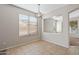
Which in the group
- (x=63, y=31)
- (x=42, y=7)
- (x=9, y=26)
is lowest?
(x=63, y=31)

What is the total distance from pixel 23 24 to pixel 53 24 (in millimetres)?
683

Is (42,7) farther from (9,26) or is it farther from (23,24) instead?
(9,26)

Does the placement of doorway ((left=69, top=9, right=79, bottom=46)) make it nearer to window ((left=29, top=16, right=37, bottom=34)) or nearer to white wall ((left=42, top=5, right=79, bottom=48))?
white wall ((left=42, top=5, right=79, bottom=48))

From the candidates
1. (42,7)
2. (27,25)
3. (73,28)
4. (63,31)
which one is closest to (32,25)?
(27,25)

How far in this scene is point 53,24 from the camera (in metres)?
2.26

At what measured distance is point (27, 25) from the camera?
2283 millimetres

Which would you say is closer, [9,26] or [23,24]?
[9,26]

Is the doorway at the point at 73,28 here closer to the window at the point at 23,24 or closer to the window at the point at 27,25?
the window at the point at 27,25

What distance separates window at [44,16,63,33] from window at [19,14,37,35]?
0.26 m

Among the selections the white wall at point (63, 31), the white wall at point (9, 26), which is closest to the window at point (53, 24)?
the white wall at point (63, 31)

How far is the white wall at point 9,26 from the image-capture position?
6.83ft

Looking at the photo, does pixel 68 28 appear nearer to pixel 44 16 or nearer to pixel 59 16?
pixel 59 16
